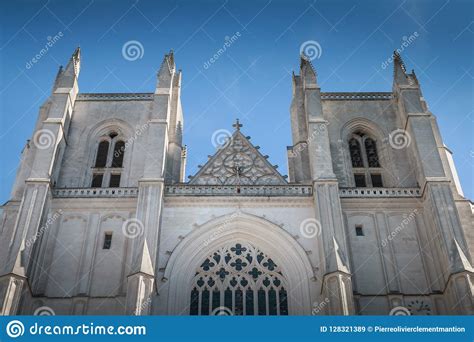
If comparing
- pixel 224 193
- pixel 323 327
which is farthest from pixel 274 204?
pixel 323 327

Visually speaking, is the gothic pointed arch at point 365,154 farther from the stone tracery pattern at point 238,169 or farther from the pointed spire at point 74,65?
the pointed spire at point 74,65

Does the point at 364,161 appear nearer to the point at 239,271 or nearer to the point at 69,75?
the point at 239,271

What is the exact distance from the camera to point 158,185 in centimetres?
2391

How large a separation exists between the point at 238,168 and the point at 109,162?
5.23 meters

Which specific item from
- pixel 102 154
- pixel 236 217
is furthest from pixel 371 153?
pixel 102 154

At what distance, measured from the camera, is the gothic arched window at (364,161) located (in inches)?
1053

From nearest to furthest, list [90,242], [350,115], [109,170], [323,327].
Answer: [323,327] < [90,242] < [109,170] < [350,115]

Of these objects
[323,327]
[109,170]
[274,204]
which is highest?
[109,170]

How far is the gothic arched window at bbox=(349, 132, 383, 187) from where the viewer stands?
87.8ft

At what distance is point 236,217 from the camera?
77.8ft

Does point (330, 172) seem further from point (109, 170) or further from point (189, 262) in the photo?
point (109, 170)

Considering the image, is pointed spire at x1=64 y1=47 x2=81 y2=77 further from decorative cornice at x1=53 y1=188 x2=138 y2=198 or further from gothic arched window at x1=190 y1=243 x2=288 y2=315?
gothic arched window at x1=190 y1=243 x2=288 y2=315

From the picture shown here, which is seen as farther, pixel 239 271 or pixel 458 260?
pixel 239 271

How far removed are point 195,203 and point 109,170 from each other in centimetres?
461
